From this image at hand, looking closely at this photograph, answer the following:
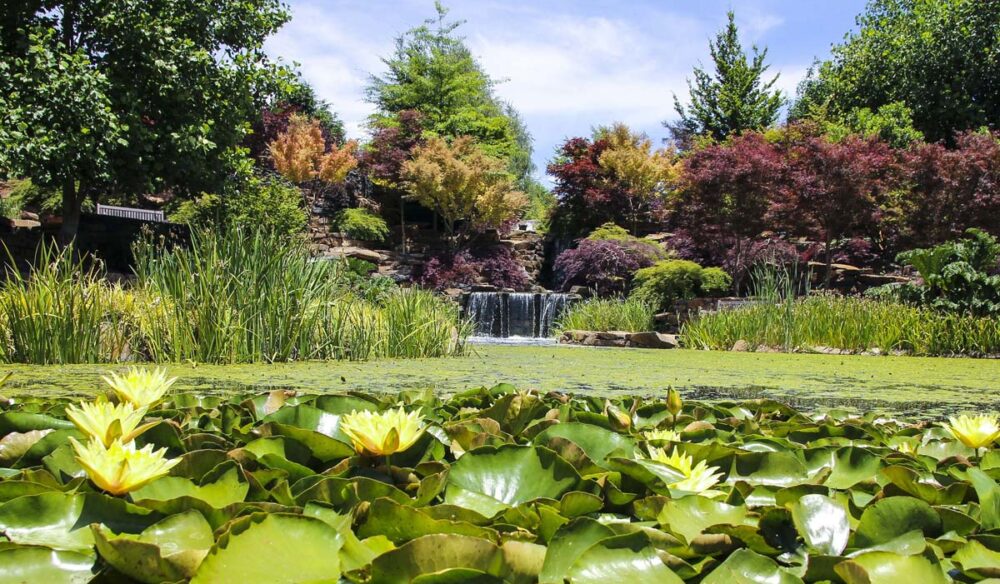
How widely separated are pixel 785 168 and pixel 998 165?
138 inches

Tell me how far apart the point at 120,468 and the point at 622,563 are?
46cm

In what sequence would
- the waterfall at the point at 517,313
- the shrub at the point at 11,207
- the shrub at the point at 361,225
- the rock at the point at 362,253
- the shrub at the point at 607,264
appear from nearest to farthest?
the waterfall at the point at 517,313 → the shrub at the point at 607,264 → the shrub at the point at 11,207 → the rock at the point at 362,253 → the shrub at the point at 361,225

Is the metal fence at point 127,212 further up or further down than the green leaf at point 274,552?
further up

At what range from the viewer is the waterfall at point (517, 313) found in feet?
44.9

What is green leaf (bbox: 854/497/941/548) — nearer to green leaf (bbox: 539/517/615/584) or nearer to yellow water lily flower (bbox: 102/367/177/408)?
green leaf (bbox: 539/517/615/584)

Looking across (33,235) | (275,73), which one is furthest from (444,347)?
(33,235)

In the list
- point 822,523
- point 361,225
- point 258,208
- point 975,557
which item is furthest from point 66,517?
point 361,225

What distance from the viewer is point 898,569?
1.89 ft

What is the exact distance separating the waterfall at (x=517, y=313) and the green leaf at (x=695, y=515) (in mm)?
12853

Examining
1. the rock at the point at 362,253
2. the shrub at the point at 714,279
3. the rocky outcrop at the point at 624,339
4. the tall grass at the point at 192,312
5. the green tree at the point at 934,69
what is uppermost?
the green tree at the point at 934,69

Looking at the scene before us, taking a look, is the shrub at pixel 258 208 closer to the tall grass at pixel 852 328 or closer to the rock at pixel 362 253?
the rock at pixel 362 253

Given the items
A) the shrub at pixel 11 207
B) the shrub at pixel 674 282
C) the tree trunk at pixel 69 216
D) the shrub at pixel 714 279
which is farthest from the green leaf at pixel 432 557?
the shrub at pixel 11 207

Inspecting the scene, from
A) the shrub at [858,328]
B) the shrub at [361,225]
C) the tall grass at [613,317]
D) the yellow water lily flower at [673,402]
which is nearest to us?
the yellow water lily flower at [673,402]

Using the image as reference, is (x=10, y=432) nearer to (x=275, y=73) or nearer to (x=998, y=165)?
(x=275, y=73)
